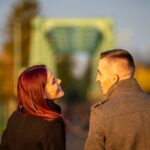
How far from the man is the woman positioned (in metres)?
0.47

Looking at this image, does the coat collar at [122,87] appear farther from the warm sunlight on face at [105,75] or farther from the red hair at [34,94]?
the red hair at [34,94]

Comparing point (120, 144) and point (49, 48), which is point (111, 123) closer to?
point (120, 144)

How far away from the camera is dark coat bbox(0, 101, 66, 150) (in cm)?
444

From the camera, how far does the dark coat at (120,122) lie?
398cm

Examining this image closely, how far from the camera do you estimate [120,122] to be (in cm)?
403

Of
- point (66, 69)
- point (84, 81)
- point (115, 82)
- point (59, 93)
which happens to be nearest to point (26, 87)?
point (59, 93)

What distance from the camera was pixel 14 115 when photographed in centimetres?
478

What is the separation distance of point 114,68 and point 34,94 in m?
0.67

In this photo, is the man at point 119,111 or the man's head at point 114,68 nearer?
the man at point 119,111

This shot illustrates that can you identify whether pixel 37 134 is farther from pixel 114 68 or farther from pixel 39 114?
pixel 114 68

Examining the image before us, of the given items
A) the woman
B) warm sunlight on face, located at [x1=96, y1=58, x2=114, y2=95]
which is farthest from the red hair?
warm sunlight on face, located at [x1=96, y1=58, x2=114, y2=95]

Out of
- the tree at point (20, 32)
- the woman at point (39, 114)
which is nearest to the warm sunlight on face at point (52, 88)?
the woman at point (39, 114)

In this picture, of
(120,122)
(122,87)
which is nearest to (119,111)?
(120,122)

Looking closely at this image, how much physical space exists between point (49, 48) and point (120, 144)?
22.6 metres
